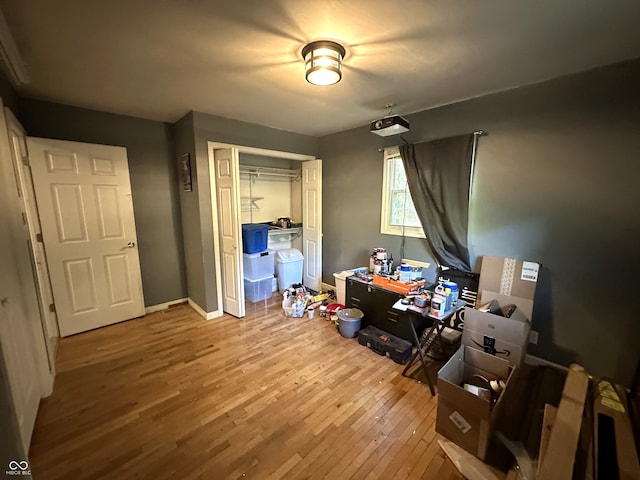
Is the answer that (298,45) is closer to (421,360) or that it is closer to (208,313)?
(421,360)

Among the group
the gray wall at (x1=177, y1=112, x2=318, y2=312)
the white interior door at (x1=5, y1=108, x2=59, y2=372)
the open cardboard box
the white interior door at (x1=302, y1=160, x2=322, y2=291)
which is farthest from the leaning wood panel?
the white interior door at (x1=5, y1=108, x2=59, y2=372)

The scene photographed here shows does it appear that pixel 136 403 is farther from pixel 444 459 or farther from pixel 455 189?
pixel 455 189

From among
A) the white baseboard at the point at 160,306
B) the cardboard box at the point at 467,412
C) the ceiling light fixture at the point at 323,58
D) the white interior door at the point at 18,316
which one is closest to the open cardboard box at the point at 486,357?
the cardboard box at the point at 467,412

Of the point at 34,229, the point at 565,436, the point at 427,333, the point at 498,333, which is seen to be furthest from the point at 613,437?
the point at 34,229

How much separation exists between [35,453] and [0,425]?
2.69ft

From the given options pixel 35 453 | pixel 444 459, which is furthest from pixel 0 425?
pixel 444 459

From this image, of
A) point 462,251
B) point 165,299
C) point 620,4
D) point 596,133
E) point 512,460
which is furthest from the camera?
point 165,299

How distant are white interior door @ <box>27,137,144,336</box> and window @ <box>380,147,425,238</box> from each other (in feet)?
9.98

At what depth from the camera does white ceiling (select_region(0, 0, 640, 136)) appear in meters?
1.26

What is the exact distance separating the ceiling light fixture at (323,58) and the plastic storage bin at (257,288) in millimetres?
2697

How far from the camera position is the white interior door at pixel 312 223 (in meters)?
3.77

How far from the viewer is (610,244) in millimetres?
1874

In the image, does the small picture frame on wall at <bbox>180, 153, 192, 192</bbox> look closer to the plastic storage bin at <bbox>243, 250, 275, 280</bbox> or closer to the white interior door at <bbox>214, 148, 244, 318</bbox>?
the white interior door at <bbox>214, 148, 244, 318</bbox>

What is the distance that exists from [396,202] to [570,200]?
1.52 meters
